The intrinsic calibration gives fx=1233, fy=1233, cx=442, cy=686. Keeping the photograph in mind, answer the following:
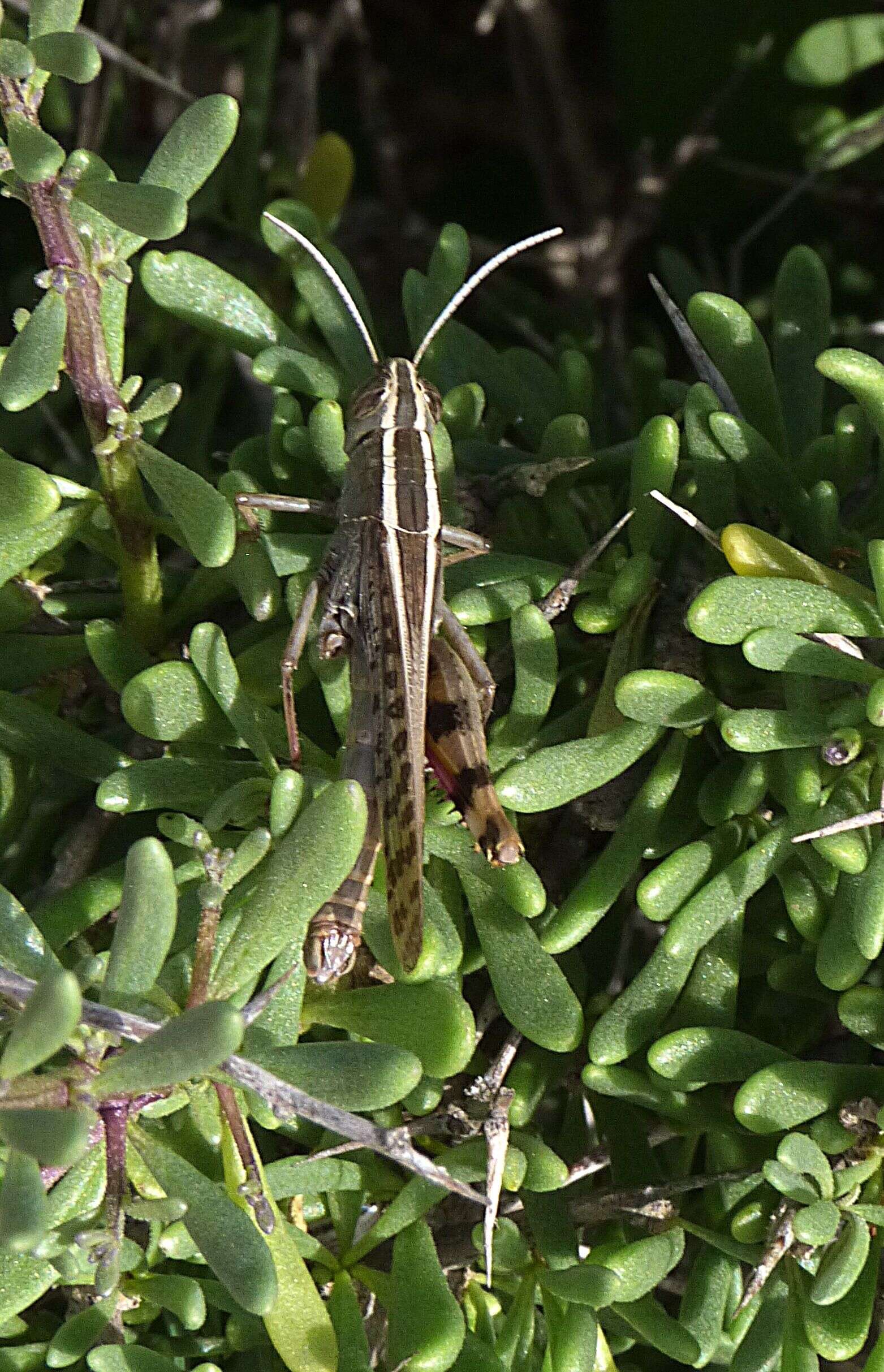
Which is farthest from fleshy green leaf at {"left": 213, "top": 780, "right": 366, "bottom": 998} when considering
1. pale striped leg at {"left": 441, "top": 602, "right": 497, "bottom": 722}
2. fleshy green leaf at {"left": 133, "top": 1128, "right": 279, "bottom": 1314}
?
pale striped leg at {"left": 441, "top": 602, "right": 497, "bottom": 722}

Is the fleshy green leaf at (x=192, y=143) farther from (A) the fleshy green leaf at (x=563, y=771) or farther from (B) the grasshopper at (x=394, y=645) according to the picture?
(A) the fleshy green leaf at (x=563, y=771)

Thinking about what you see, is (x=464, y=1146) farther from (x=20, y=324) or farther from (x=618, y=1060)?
(x=20, y=324)

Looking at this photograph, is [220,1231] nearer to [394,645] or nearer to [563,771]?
[563,771]

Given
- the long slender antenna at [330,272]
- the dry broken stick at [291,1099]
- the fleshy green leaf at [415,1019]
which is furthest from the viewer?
the long slender antenna at [330,272]

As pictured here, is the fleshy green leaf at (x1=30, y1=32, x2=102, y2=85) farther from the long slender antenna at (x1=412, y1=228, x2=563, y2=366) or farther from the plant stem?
the long slender antenna at (x1=412, y1=228, x2=563, y2=366)

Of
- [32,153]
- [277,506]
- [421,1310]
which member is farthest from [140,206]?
[421,1310]

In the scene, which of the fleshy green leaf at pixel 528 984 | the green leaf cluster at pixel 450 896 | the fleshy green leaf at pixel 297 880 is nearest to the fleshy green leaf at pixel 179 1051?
the green leaf cluster at pixel 450 896

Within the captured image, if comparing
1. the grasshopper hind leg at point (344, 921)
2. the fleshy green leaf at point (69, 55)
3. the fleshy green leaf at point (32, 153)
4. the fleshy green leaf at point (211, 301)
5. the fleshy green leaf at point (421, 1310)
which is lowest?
the fleshy green leaf at point (421, 1310)
